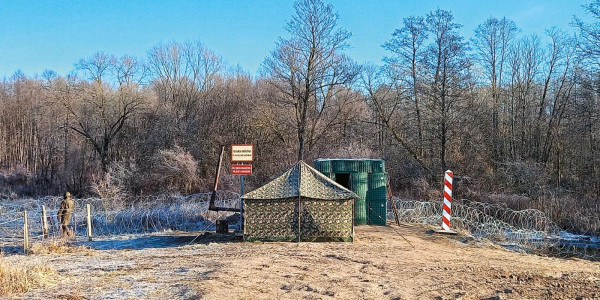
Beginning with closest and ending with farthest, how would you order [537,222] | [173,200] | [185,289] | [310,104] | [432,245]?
[185,289] < [432,245] < [537,222] < [173,200] < [310,104]

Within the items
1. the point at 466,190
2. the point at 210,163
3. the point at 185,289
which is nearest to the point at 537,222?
the point at 466,190

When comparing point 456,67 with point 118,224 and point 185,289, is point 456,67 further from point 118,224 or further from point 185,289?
point 185,289

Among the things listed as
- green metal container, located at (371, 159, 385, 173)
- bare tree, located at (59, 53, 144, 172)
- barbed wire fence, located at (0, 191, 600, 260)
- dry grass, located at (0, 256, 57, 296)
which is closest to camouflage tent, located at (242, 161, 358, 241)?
green metal container, located at (371, 159, 385, 173)

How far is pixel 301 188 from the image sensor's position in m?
14.3

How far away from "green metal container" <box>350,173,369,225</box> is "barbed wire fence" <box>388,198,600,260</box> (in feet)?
7.63

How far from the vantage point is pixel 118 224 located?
65.7 ft

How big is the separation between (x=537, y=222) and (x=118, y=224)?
55.6ft

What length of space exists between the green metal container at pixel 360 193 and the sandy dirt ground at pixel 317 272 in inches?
109

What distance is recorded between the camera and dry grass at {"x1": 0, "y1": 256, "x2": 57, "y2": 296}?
848 cm

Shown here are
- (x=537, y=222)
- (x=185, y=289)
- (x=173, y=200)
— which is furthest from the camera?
(x=173, y=200)

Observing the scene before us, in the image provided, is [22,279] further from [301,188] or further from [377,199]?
[377,199]

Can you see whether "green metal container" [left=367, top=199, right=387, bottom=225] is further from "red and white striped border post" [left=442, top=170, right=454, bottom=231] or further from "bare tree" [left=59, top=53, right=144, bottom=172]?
"bare tree" [left=59, top=53, right=144, bottom=172]

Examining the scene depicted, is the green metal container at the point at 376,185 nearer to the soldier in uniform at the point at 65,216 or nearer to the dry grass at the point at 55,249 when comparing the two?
the dry grass at the point at 55,249

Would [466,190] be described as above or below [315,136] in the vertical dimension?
below
